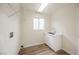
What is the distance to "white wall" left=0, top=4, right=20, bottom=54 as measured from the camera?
4.23ft

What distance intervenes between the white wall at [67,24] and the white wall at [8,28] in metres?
0.64

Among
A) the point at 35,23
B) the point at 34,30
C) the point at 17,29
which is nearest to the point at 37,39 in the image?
the point at 34,30

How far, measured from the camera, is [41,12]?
56.6 inches

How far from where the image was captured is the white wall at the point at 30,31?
143 centimetres

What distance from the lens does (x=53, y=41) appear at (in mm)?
1490

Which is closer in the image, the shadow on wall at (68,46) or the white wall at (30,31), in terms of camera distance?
the shadow on wall at (68,46)

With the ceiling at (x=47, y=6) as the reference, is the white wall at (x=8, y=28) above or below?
below

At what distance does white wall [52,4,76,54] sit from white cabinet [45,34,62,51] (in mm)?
80

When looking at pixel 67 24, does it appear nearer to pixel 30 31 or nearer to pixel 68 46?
pixel 68 46

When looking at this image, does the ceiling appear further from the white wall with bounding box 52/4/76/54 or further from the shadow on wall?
the shadow on wall

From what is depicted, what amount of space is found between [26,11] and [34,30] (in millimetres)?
344

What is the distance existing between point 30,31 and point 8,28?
0.36 metres

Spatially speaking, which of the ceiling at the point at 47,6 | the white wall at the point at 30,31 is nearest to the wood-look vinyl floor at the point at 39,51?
the white wall at the point at 30,31

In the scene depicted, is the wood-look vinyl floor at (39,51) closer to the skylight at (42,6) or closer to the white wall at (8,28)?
the white wall at (8,28)
